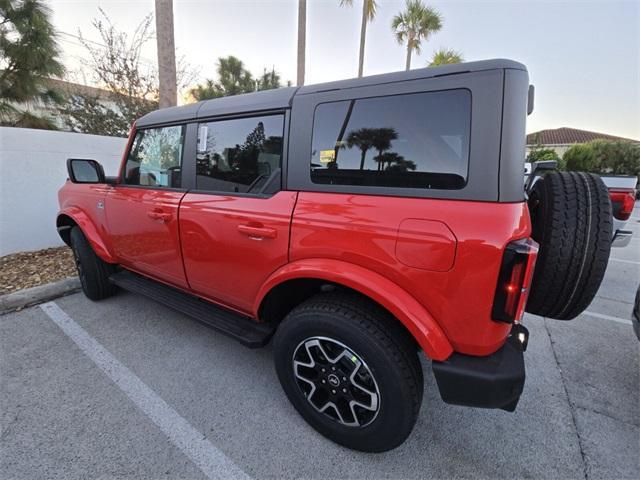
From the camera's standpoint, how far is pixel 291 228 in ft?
5.85

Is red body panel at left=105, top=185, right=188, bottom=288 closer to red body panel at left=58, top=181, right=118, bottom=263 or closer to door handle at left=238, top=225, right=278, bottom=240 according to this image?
red body panel at left=58, top=181, right=118, bottom=263

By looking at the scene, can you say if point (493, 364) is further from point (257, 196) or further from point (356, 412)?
point (257, 196)

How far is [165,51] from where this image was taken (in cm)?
540

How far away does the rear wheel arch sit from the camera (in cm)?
144

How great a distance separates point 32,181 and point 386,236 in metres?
5.54

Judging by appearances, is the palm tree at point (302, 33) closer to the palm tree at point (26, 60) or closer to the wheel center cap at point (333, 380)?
the palm tree at point (26, 60)

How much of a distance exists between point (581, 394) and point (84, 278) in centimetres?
481

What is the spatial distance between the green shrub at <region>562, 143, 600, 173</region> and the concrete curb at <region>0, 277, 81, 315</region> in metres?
27.6

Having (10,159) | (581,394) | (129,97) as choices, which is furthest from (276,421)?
(129,97)

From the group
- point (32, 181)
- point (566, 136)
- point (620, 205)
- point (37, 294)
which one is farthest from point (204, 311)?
point (566, 136)

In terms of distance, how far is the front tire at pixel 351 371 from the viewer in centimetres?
156

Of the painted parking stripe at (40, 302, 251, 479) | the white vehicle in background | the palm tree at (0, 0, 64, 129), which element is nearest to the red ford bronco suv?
the painted parking stripe at (40, 302, 251, 479)

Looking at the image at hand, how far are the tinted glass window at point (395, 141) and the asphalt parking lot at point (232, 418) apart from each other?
158 centimetres

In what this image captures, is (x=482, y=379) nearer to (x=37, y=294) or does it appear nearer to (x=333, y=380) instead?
(x=333, y=380)
